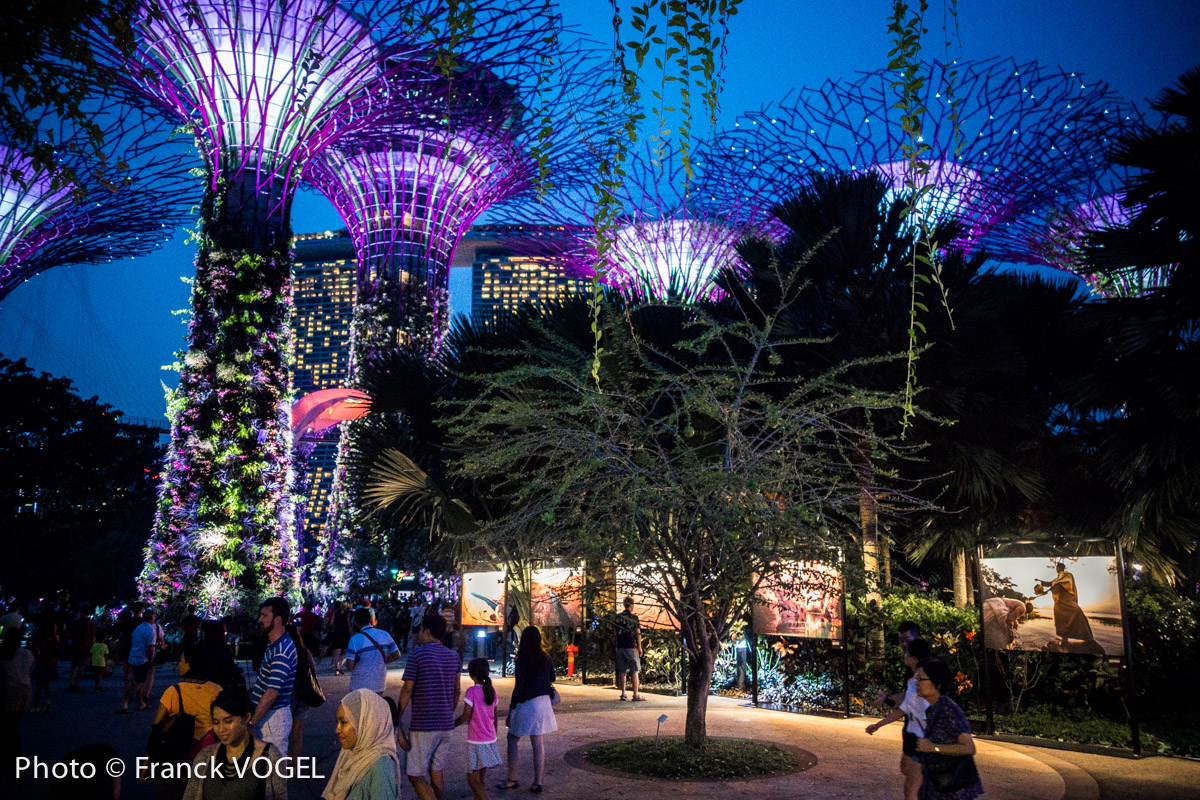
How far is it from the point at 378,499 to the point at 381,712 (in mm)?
11747

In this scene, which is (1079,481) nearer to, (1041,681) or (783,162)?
(1041,681)

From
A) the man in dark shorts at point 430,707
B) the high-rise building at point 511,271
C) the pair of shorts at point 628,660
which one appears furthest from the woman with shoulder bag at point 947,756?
the high-rise building at point 511,271

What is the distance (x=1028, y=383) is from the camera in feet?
49.7

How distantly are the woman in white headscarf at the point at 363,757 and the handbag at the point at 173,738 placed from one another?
4.01 feet

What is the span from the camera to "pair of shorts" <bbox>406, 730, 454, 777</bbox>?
6.86 m

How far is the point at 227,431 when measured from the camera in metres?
20.2

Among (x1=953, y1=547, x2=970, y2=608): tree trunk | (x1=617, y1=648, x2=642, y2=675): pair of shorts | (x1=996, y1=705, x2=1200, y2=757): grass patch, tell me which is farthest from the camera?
(x1=953, y1=547, x2=970, y2=608): tree trunk

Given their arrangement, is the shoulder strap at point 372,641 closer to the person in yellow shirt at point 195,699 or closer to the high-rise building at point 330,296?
the person in yellow shirt at point 195,699

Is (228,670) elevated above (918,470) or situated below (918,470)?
below

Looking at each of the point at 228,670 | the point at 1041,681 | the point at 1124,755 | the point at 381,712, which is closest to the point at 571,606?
the point at 1041,681

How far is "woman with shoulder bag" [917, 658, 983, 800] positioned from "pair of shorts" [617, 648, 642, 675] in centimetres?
1051

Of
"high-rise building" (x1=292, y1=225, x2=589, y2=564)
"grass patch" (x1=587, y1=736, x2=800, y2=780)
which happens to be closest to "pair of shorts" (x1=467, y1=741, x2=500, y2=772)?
"grass patch" (x1=587, y1=736, x2=800, y2=780)

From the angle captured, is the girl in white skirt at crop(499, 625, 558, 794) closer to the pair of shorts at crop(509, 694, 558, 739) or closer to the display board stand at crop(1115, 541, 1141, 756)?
the pair of shorts at crop(509, 694, 558, 739)

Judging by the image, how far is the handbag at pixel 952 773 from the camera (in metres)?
5.11
